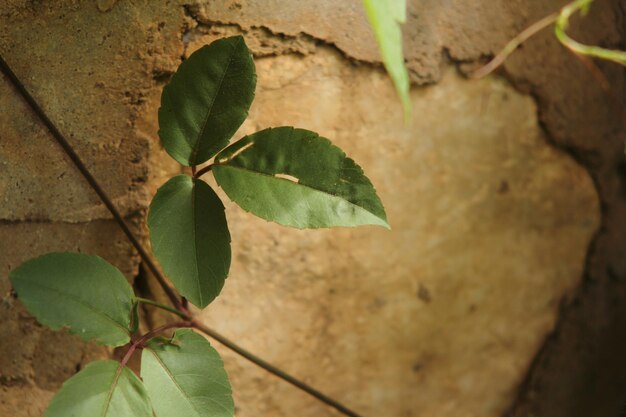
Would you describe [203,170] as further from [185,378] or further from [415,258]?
[415,258]

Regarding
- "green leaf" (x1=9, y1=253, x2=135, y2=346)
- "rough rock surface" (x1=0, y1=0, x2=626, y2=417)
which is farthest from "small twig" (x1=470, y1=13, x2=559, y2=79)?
"green leaf" (x1=9, y1=253, x2=135, y2=346)

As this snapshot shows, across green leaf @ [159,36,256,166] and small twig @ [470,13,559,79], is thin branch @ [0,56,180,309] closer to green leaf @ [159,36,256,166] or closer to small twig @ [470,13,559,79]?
green leaf @ [159,36,256,166]

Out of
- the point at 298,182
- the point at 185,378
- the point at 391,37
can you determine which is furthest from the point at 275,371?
the point at 391,37

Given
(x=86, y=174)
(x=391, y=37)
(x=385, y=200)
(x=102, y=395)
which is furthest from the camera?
(x=385, y=200)

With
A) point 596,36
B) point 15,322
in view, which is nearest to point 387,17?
point 15,322

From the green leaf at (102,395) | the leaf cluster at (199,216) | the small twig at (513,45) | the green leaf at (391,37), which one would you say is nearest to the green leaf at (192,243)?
the leaf cluster at (199,216)

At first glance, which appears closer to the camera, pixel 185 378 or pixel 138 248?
pixel 185 378

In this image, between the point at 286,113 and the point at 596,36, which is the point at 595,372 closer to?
the point at 596,36
